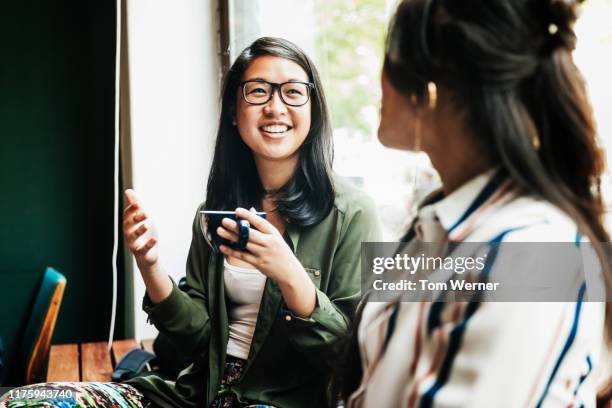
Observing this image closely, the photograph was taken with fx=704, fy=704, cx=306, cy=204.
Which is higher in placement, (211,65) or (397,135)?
(211,65)

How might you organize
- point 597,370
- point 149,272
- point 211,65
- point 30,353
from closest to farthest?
point 597,370 < point 149,272 < point 211,65 < point 30,353

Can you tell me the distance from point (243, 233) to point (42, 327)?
1.07 metres

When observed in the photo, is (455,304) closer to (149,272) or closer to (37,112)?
(149,272)

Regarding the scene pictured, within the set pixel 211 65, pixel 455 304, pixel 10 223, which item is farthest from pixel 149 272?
pixel 10 223

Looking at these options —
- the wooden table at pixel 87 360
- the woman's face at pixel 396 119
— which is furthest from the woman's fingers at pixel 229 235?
the wooden table at pixel 87 360

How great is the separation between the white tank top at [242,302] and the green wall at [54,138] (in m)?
1.21

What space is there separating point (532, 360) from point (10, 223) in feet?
6.23

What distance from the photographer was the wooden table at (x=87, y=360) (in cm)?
136

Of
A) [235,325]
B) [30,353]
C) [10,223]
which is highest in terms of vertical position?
[10,223]

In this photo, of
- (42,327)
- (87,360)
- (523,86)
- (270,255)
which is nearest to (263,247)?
(270,255)

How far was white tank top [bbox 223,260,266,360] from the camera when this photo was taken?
973mm

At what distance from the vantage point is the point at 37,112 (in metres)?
2.12

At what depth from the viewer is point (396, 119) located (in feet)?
2.25

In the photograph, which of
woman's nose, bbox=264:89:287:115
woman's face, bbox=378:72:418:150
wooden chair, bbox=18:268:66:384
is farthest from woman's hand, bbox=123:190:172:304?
wooden chair, bbox=18:268:66:384
